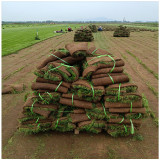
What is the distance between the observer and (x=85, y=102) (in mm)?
4562

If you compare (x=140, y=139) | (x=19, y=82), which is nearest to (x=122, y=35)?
(x=19, y=82)

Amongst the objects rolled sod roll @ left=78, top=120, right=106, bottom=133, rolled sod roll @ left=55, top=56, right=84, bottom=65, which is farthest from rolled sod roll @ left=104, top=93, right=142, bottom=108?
rolled sod roll @ left=55, top=56, right=84, bottom=65

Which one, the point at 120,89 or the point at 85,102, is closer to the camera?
the point at 120,89

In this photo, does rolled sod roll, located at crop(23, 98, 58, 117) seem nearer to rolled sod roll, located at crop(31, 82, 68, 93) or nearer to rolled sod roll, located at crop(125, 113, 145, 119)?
rolled sod roll, located at crop(31, 82, 68, 93)

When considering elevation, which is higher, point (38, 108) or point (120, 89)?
point (120, 89)

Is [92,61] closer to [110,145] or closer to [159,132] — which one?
[110,145]

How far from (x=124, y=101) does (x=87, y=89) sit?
1.24 m

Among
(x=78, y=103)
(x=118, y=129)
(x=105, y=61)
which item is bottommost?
(x=118, y=129)

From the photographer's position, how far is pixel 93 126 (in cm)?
457

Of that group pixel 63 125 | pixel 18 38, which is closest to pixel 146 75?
pixel 63 125

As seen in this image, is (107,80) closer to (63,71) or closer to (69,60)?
(63,71)

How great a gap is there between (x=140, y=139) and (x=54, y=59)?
4.06 meters

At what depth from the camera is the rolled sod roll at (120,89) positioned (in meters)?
4.36

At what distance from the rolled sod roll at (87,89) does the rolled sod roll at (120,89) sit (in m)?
0.23
